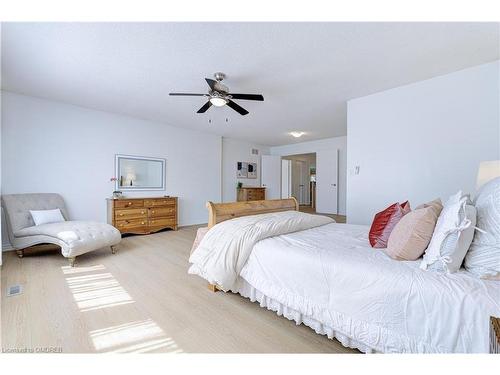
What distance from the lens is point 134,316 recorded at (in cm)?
175

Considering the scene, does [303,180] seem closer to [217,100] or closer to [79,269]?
[217,100]

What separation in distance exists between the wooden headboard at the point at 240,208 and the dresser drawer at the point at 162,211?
267cm

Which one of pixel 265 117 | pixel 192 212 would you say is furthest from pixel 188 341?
pixel 192 212

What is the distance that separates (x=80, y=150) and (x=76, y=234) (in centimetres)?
198

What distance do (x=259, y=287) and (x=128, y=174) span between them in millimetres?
4019

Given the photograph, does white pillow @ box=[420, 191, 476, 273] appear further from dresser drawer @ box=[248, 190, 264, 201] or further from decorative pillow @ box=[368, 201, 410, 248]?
dresser drawer @ box=[248, 190, 264, 201]

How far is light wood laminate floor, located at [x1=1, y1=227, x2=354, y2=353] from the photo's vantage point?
4.72 ft

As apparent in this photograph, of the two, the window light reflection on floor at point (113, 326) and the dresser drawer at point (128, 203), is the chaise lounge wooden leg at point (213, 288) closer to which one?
Answer: the window light reflection on floor at point (113, 326)

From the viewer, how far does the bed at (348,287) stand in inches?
39.6

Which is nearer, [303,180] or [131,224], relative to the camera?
[131,224]

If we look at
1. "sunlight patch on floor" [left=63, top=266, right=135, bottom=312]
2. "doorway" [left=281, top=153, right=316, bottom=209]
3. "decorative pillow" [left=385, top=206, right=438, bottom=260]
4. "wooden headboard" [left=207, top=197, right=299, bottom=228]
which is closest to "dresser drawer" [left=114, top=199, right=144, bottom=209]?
"sunlight patch on floor" [left=63, top=266, right=135, bottom=312]

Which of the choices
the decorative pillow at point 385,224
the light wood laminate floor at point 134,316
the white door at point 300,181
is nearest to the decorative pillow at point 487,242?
the decorative pillow at point 385,224

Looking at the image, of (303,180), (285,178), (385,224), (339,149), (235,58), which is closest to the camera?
(385,224)

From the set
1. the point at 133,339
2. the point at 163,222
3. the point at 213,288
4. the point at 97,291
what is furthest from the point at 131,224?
the point at 133,339
